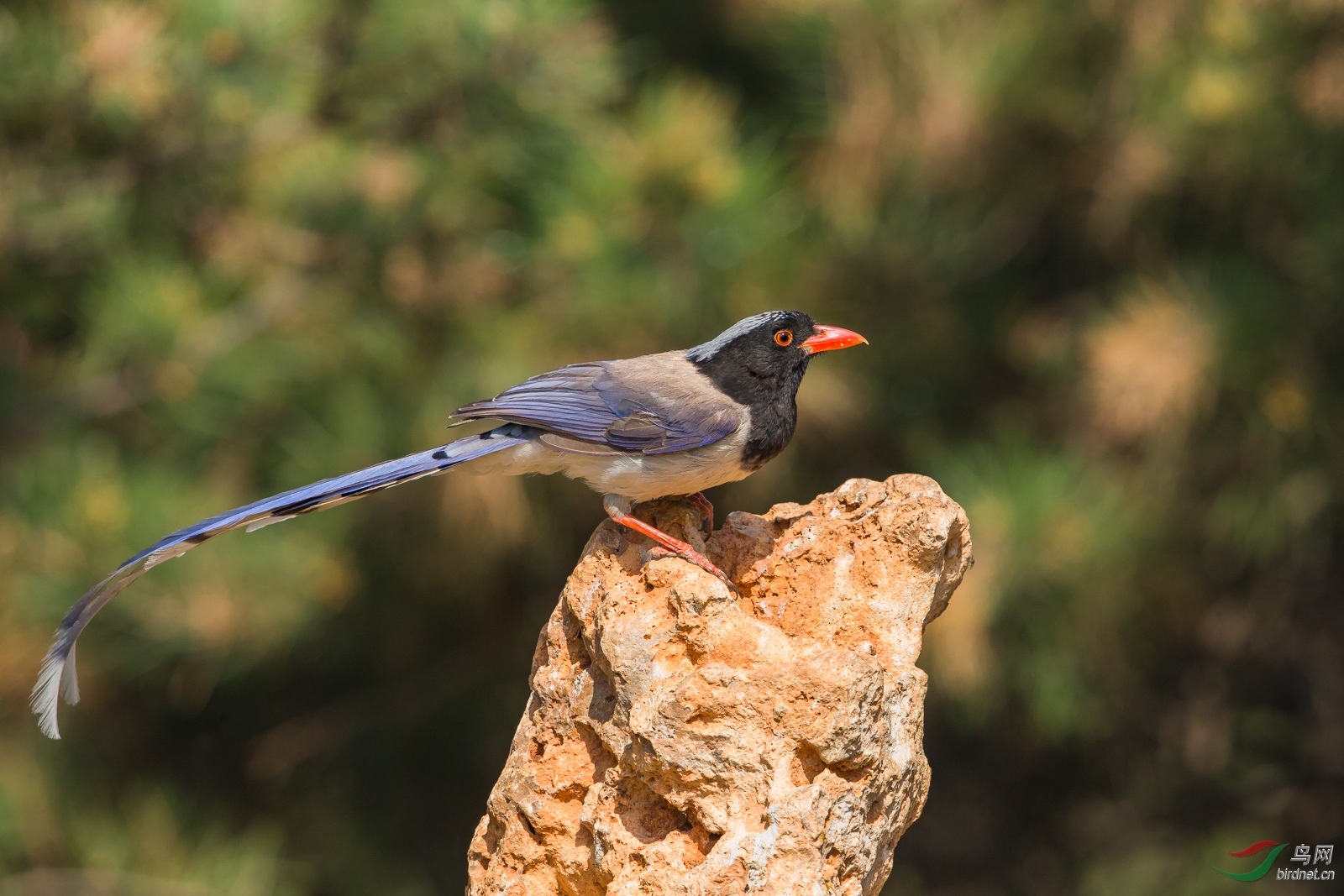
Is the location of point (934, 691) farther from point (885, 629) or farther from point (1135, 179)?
point (885, 629)

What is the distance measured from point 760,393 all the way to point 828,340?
0.35 m

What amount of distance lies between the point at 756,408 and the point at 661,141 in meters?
2.64

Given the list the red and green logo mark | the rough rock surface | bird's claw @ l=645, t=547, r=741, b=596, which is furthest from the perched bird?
the red and green logo mark

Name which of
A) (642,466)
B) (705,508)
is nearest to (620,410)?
(642,466)

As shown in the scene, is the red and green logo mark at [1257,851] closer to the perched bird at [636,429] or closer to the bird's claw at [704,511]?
the perched bird at [636,429]

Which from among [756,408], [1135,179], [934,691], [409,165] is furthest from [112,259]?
[1135,179]

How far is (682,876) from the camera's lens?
10.1ft

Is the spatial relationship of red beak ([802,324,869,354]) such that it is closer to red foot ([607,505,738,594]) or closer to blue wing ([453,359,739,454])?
blue wing ([453,359,739,454])

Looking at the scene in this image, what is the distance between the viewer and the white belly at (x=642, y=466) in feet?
13.8

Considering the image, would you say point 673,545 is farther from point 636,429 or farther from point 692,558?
point 636,429

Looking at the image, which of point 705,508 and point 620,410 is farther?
point 620,410

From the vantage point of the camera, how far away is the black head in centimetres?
451

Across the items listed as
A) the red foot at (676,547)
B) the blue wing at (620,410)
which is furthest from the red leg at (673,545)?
the blue wing at (620,410)

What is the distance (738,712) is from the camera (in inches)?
123
